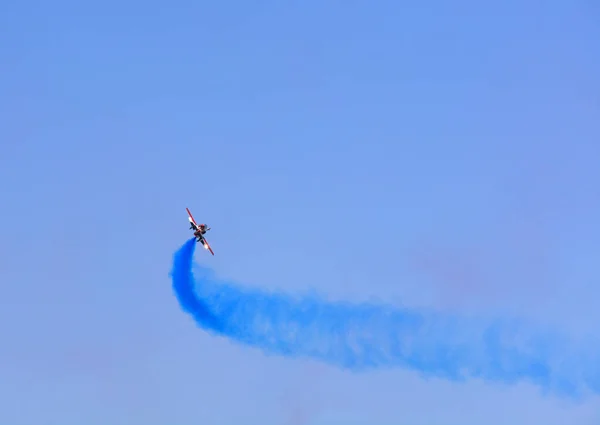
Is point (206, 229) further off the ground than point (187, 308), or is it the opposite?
point (206, 229)

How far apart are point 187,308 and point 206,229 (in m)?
11.5

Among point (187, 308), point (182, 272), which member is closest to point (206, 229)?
point (182, 272)

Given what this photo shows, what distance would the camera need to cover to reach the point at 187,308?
50438 mm

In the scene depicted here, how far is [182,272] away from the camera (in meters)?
51.7

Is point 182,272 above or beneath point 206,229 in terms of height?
beneath

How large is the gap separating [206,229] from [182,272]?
6.99m

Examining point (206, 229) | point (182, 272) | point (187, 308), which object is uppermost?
point (206, 229)

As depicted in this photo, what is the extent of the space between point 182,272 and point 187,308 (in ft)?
16.7

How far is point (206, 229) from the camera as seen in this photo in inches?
2111

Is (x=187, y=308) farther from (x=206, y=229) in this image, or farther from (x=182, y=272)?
(x=206, y=229)

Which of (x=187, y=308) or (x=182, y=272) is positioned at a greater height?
(x=182, y=272)
